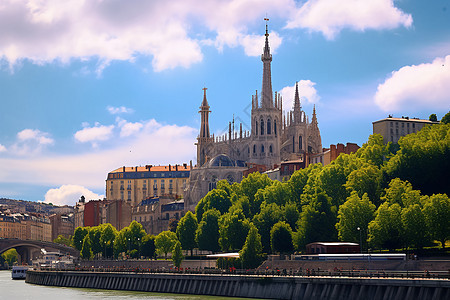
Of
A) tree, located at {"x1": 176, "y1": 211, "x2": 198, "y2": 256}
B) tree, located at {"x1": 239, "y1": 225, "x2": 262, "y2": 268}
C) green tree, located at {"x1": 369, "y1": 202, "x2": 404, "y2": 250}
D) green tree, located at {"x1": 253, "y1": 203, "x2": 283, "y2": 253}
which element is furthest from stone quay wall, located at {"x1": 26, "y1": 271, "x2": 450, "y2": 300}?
tree, located at {"x1": 176, "y1": 211, "x2": 198, "y2": 256}

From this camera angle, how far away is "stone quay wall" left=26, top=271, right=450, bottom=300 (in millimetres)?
67744

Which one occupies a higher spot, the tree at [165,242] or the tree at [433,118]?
the tree at [433,118]

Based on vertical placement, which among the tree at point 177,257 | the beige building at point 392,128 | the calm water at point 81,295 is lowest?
the calm water at point 81,295

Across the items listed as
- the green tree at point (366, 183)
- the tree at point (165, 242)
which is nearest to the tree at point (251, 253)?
the green tree at point (366, 183)

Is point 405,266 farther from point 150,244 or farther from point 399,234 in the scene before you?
point 150,244

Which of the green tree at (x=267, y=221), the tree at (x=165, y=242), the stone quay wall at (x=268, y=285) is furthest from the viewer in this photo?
the tree at (x=165, y=242)

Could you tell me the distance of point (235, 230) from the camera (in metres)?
124

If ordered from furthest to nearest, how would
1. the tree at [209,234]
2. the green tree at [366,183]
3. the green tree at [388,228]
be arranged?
1. the tree at [209,234]
2. the green tree at [366,183]
3. the green tree at [388,228]

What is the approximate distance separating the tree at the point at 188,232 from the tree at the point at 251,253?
1683 inches

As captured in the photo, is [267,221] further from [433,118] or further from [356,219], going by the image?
[433,118]

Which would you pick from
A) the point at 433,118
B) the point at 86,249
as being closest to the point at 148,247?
the point at 86,249

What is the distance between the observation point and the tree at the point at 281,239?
11125cm

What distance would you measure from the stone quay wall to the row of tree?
12.6m

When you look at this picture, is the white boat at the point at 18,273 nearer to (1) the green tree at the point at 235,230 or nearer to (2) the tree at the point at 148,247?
(2) the tree at the point at 148,247
